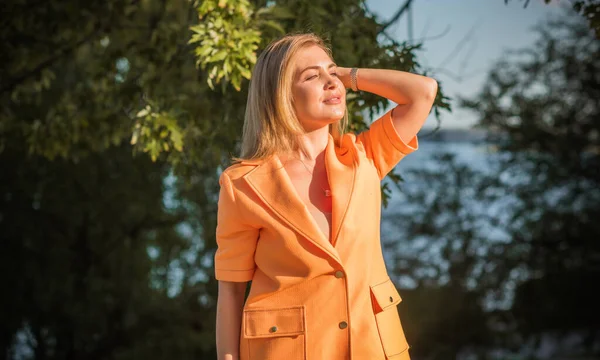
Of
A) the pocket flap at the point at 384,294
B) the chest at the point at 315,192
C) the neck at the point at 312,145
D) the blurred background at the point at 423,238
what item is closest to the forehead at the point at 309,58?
the neck at the point at 312,145

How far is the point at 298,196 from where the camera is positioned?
7.66ft

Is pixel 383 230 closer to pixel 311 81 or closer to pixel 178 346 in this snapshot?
pixel 178 346

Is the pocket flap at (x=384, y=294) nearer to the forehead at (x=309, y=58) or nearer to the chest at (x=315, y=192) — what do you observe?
the chest at (x=315, y=192)

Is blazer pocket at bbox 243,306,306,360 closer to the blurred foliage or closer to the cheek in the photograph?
the cheek

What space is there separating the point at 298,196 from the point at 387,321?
42 centimetres

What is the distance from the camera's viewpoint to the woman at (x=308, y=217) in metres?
2.28

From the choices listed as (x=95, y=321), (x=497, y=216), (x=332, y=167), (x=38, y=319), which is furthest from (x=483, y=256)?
(x=332, y=167)

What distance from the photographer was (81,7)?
5.38m

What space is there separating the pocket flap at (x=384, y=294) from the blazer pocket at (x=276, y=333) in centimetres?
21

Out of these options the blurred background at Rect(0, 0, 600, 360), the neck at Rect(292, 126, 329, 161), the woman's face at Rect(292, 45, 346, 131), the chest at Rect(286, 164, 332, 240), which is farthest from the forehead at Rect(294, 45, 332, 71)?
the blurred background at Rect(0, 0, 600, 360)

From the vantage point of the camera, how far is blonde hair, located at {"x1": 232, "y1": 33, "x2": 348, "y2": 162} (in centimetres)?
241

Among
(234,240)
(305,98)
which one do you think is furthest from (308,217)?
(305,98)

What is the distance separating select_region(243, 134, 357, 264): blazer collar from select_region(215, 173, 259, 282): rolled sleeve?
0.08m

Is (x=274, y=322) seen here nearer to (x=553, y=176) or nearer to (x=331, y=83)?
(x=331, y=83)
